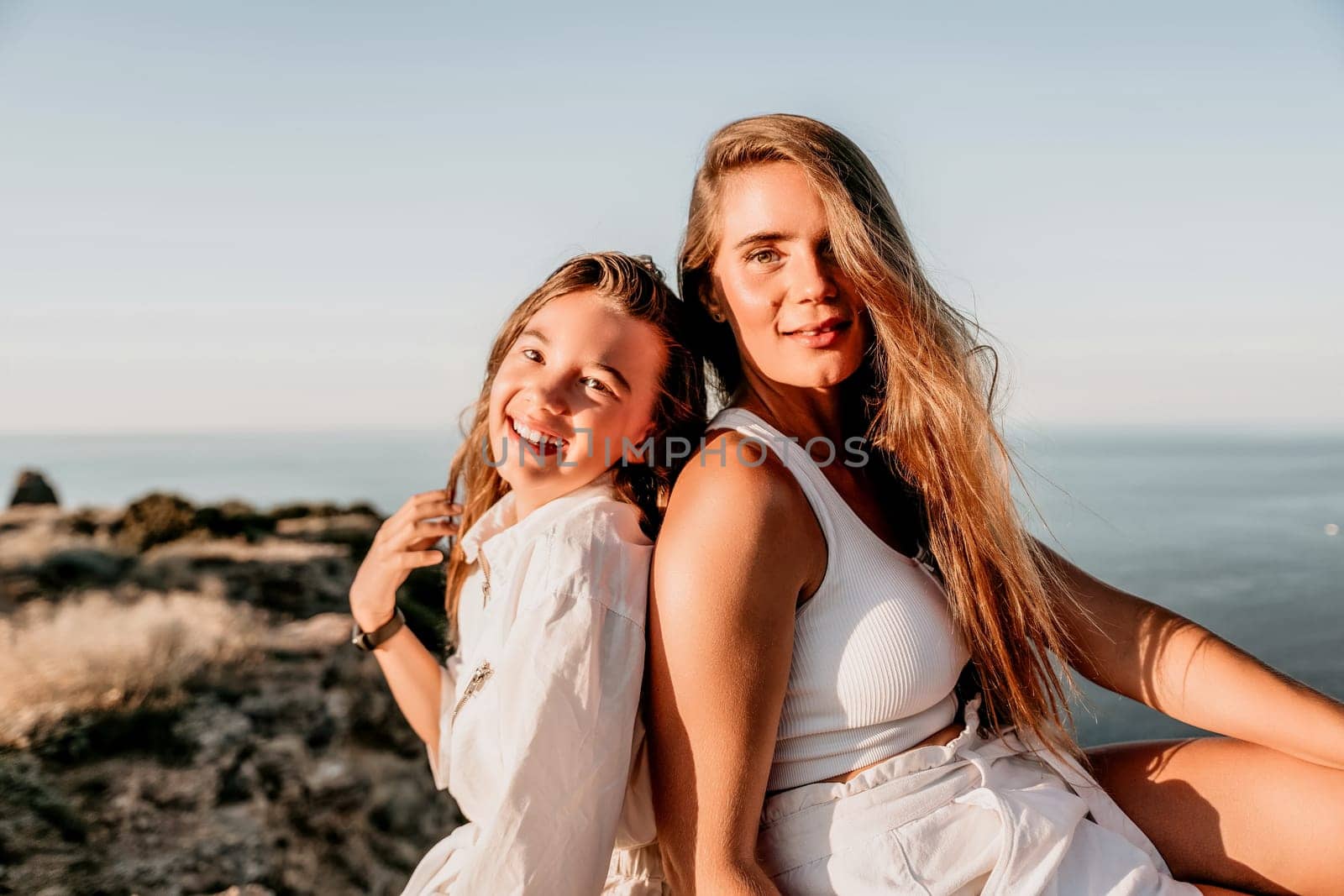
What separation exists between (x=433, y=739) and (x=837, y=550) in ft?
4.35

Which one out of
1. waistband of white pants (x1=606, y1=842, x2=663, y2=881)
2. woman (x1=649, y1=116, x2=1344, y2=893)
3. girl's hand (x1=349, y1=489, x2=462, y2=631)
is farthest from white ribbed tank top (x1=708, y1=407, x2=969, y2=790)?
girl's hand (x1=349, y1=489, x2=462, y2=631)

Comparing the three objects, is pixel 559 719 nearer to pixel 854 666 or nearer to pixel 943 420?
pixel 854 666

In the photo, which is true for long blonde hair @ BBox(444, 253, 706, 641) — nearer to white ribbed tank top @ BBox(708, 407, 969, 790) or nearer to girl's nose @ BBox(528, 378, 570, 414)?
girl's nose @ BBox(528, 378, 570, 414)

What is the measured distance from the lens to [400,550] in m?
2.46

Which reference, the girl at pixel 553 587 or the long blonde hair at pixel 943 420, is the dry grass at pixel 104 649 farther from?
the long blonde hair at pixel 943 420

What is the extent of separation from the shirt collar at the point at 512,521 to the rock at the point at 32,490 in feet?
24.5

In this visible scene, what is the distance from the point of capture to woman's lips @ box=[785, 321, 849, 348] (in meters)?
2.13

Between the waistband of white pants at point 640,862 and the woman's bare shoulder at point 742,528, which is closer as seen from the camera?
the woman's bare shoulder at point 742,528

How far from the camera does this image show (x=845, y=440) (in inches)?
97.7

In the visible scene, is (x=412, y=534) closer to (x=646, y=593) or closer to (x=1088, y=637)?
(x=646, y=593)

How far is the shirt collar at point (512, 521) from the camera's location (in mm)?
2064

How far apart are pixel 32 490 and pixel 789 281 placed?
27.6 feet

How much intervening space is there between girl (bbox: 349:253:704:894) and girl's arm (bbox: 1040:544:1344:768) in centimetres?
110

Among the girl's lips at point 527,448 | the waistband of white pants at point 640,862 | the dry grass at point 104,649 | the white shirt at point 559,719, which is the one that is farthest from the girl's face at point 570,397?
the dry grass at point 104,649
